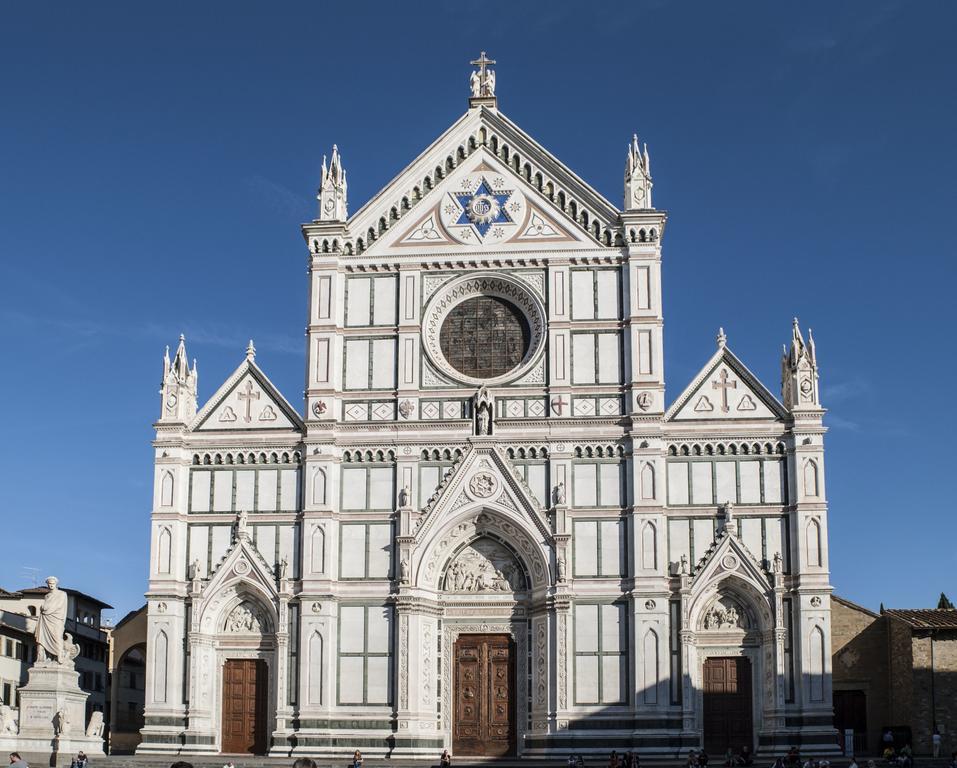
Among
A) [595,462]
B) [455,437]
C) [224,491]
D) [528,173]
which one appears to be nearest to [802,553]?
[595,462]

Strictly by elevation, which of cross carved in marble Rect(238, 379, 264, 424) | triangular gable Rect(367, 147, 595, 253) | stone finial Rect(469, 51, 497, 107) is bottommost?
cross carved in marble Rect(238, 379, 264, 424)

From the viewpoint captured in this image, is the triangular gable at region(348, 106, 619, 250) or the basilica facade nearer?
the basilica facade

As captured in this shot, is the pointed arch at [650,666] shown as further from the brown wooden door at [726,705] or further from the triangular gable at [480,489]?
the triangular gable at [480,489]

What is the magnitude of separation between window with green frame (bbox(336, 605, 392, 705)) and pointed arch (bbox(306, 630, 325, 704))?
1.83 ft

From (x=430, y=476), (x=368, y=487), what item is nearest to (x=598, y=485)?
(x=430, y=476)

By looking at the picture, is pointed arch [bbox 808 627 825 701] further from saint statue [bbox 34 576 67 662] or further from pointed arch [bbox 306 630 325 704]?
saint statue [bbox 34 576 67 662]

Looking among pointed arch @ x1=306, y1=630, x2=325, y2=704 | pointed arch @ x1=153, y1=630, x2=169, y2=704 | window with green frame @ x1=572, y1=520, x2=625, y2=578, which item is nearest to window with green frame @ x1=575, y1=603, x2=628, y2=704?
window with green frame @ x1=572, y1=520, x2=625, y2=578

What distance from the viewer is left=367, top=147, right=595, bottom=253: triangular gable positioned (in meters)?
42.5

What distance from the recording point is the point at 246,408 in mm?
42094

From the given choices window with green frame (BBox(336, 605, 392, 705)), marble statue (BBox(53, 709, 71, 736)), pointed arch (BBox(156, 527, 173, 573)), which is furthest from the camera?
pointed arch (BBox(156, 527, 173, 573))


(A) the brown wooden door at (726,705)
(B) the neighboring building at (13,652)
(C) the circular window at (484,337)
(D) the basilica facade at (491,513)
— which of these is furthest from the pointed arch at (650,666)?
(B) the neighboring building at (13,652)

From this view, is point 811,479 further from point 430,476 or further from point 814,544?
point 430,476

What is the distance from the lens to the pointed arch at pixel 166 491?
4125 cm

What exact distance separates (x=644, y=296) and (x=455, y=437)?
7.16 m
